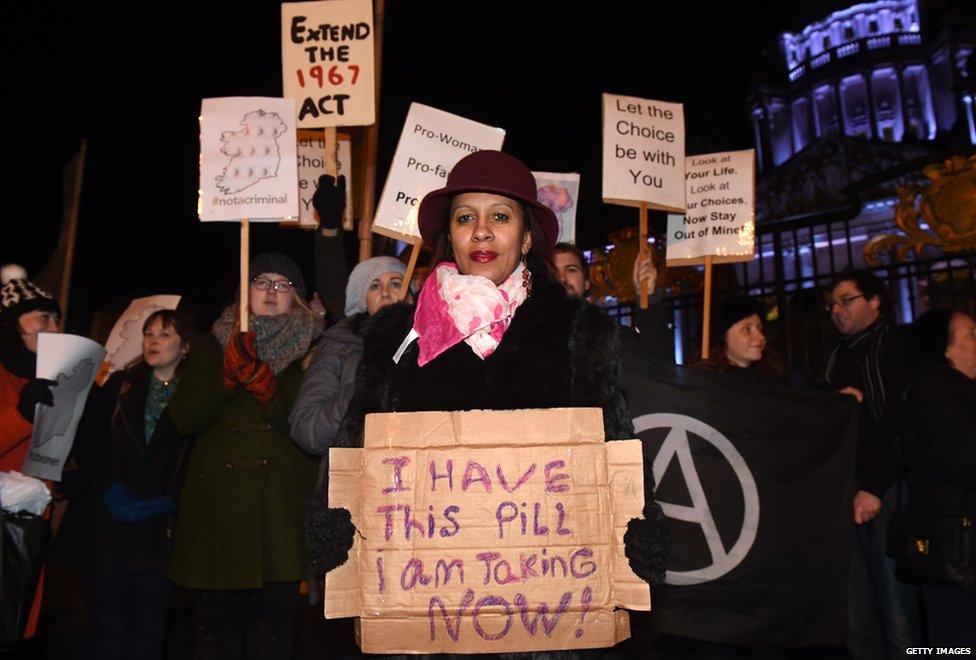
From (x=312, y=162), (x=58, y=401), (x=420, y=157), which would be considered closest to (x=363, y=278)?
(x=420, y=157)

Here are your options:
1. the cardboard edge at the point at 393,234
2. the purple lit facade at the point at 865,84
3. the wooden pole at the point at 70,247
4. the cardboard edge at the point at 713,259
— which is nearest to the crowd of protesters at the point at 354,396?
the cardboard edge at the point at 393,234

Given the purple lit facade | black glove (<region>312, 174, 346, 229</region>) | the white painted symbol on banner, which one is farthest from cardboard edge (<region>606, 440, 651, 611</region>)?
the purple lit facade

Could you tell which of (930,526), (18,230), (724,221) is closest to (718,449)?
(930,526)

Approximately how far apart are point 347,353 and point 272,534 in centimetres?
114

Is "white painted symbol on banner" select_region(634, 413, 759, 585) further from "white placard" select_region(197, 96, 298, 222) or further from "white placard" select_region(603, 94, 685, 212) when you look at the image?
"white placard" select_region(197, 96, 298, 222)

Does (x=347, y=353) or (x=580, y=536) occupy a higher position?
(x=347, y=353)

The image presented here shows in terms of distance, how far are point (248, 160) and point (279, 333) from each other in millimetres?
971

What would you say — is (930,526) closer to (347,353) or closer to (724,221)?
(724,221)

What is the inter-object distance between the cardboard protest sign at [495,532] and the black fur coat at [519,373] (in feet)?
0.71

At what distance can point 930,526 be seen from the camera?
410cm

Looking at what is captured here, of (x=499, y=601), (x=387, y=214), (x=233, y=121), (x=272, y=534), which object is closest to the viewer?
(x=499, y=601)

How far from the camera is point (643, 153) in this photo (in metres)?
5.43

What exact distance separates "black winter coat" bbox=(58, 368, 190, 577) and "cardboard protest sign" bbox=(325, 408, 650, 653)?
2.53 metres

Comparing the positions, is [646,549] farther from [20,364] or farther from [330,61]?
[20,364]
